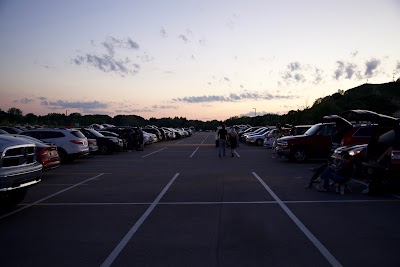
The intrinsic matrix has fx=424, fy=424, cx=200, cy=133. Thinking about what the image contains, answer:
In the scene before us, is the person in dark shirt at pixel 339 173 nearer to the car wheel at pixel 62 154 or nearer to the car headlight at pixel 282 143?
the car headlight at pixel 282 143

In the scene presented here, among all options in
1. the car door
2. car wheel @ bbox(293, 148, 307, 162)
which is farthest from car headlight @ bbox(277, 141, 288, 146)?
the car door

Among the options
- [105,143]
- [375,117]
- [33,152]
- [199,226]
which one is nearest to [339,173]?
[375,117]

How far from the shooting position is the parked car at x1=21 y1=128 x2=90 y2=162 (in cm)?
1980

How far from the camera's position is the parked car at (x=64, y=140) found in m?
19.8

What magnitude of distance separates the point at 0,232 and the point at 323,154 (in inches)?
619

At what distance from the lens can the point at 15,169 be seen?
840 cm

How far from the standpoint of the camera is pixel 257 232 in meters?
7.18

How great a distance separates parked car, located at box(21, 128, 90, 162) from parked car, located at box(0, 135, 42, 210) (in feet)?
33.8

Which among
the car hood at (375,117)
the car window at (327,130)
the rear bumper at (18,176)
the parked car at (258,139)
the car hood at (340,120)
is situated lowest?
the parked car at (258,139)

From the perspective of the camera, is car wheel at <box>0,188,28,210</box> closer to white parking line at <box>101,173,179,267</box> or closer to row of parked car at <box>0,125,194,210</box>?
row of parked car at <box>0,125,194,210</box>

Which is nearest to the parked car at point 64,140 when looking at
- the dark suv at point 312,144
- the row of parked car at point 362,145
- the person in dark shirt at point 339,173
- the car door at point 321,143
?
the row of parked car at point 362,145

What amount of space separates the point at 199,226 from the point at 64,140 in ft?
45.6

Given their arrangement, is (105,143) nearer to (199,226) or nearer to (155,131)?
(199,226)

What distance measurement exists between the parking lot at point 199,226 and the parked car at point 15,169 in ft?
1.23
